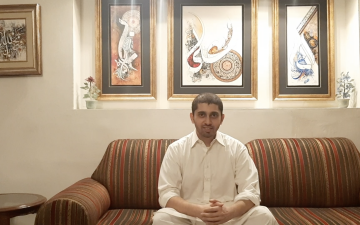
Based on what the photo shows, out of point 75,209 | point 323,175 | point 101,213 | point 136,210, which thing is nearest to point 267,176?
point 323,175

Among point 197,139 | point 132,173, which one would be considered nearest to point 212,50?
point 197,139

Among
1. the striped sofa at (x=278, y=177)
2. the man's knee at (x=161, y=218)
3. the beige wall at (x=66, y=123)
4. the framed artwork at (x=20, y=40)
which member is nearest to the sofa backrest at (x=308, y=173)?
the striped sofa at (x=278, y=177)

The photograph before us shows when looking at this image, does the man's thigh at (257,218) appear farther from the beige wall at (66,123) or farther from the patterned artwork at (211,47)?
the patterned artwork at (211,47)

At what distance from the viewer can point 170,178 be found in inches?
86.4

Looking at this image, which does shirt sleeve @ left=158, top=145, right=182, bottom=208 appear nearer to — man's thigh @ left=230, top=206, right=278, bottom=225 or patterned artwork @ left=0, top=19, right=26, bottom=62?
man's thigh @ left=230, top=206, right=278, bottom=225

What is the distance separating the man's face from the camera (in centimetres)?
215

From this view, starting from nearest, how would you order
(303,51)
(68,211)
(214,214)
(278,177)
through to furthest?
(214,214), (68,211), (278,177), (303,51)

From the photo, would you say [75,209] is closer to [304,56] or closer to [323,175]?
[323,175]

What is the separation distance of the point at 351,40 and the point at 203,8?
138 centimetres

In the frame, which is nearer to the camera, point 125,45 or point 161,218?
point 161,218

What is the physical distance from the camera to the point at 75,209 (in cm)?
204

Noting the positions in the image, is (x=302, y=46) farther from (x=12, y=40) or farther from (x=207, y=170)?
(x=12, y=40)

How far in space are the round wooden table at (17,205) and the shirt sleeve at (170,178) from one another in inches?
37.3

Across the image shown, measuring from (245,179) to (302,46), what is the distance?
1602 mm
